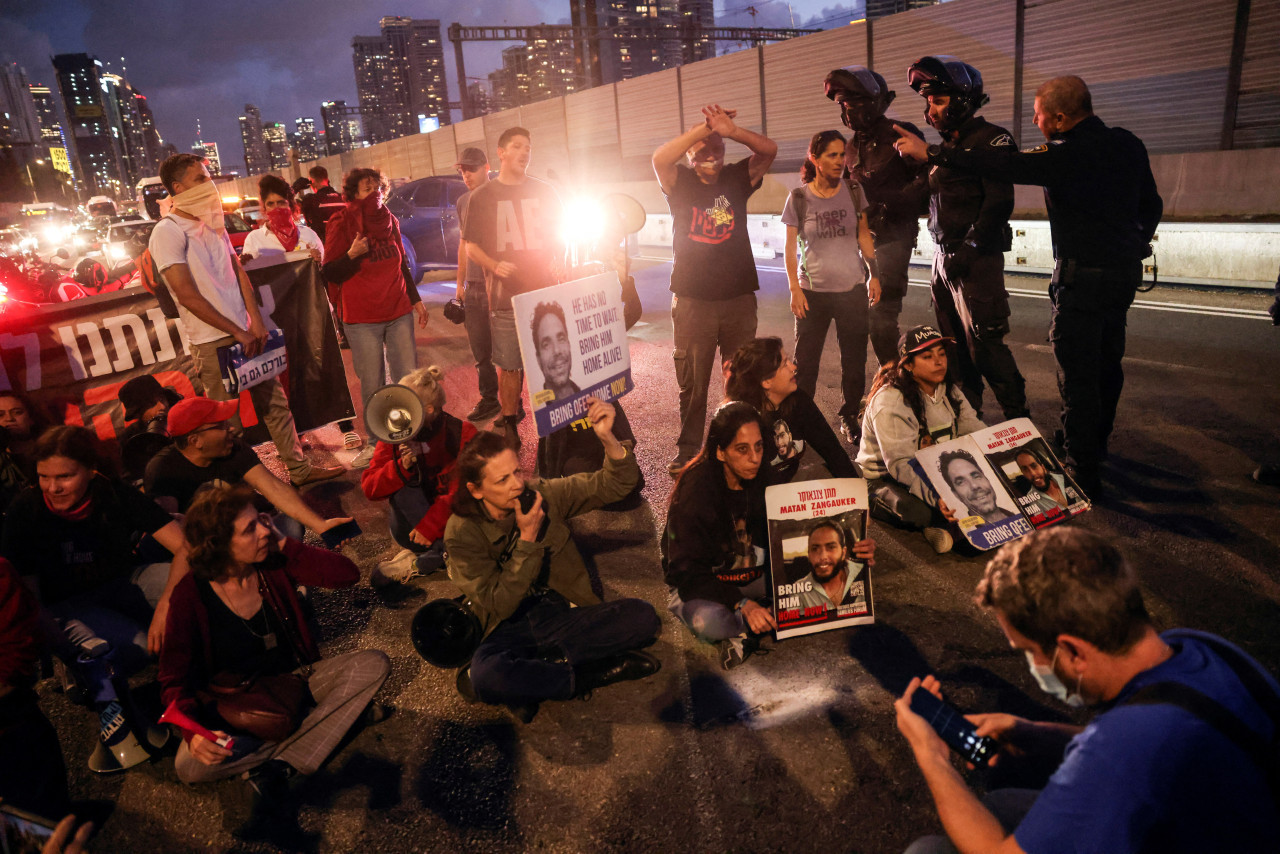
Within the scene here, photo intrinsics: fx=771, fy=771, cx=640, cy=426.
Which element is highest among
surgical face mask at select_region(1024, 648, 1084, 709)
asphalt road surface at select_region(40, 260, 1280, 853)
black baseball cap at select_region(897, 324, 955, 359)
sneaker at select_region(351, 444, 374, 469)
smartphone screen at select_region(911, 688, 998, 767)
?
black baseball cap at select_region(897, 324, 955, 359)

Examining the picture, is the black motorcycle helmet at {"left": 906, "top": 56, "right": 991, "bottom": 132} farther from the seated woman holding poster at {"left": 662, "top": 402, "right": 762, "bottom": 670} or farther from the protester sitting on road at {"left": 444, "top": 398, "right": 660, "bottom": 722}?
the protester sitting on road at {"left": 444, "top": 398, "right": 660, "bottom": 722}

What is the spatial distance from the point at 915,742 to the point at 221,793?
2.75 meters

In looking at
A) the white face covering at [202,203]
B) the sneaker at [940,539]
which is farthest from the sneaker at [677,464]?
the white face covering at [202,203]

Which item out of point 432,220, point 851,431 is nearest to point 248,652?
point 851,431

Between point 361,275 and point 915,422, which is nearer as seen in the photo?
point 915,422

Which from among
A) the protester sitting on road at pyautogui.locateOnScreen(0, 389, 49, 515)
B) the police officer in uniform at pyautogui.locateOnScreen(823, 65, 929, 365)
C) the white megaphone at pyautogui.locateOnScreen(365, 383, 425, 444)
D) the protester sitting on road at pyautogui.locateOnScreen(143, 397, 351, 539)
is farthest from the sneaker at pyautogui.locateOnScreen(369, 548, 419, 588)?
the police officer in uniform at pyautogui.locateOnScreen(823, 65, 929, 365)

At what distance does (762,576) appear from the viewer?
150 inches

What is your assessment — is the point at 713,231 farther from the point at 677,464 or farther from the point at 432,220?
the point at 432,220

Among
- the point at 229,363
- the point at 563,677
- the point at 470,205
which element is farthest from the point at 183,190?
the point at 563,677

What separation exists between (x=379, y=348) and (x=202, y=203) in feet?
5.68

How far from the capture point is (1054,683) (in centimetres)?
184

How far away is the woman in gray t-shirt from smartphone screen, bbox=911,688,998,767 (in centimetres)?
400

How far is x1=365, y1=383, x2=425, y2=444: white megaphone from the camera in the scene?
4.26 m

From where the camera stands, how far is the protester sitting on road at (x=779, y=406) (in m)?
4.12
